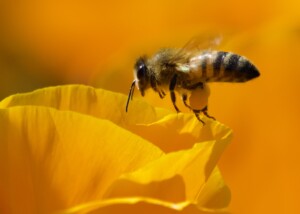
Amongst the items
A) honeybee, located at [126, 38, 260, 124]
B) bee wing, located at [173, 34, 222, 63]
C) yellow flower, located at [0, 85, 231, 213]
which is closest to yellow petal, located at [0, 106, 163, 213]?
yellow flower, located at [0, 85, 231, 213]

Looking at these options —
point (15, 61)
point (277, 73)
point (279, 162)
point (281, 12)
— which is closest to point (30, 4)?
point (15, 61)

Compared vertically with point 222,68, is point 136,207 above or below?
below

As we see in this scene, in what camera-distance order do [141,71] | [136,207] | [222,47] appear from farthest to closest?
[222,47]
[141,71]
[136,207]

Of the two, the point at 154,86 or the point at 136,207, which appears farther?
the point at 154,86

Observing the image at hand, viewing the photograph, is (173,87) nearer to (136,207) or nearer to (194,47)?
(194,47)

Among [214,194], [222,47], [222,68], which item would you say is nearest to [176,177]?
[214,194]

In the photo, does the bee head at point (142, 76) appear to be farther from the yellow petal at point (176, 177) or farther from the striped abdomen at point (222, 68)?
the yellow petal at point (176, 177)

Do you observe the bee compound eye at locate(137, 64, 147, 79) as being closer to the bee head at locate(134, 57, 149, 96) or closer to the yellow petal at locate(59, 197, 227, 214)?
the bee head at locate(134, 57, 149, 96)
